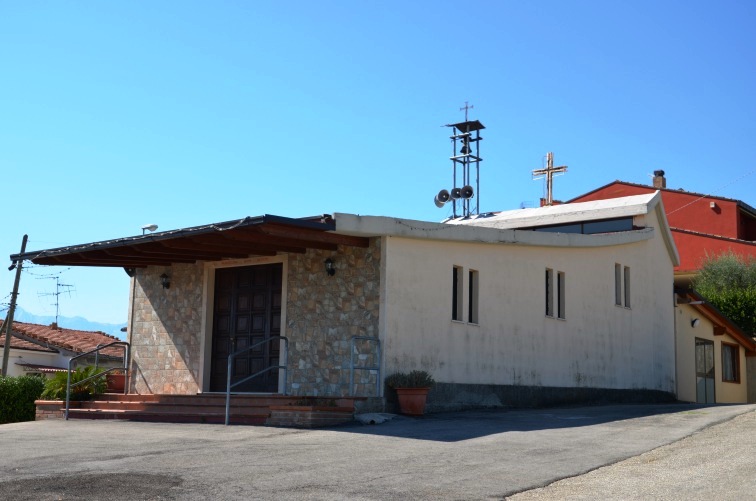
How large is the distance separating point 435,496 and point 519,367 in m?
10.1

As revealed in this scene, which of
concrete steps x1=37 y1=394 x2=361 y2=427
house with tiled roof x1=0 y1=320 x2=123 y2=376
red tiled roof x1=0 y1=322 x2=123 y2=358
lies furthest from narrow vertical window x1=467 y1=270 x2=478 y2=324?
house with tiled roof x1=0 y1=320 x2=123 y2=376

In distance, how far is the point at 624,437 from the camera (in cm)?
1209

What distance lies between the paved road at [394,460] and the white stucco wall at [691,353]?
1143 centimetres

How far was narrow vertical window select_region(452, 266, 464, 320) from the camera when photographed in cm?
1672

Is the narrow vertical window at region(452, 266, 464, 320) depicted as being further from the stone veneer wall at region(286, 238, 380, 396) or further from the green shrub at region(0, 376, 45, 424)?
the green shrub at region(0, 376, 45, 424)

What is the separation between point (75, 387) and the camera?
17078 mm

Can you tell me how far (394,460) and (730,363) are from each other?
2286 centimetres

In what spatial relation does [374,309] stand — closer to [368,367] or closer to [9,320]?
[368,367]

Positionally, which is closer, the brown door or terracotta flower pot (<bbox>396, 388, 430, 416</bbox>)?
terracotta flower pot (<bbox>396, 388, 430, 416</bbox>)

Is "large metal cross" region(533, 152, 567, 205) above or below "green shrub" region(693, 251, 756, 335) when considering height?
above

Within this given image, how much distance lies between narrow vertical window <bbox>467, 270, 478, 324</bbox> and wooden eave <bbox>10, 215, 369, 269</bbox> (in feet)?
8.35

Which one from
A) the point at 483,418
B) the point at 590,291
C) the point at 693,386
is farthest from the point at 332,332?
the point at 693,386

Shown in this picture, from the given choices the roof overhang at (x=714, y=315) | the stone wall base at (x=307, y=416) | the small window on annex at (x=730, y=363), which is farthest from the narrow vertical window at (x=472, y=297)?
the small window on annex at (x=730, y=363)

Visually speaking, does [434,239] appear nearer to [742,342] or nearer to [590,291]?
[590,291]
